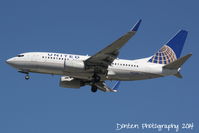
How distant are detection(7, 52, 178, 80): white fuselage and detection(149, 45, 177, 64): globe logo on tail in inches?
64.1

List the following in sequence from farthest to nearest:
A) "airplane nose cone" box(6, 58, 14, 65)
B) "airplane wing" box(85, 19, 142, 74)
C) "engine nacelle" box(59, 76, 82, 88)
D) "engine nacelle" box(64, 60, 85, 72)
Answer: "engine nacelle" box(59, 76, 82, 88) < "airplane nose cone" box(6, 58, 14, 65) < "engine nacelle" box(64, 60, 85, 72) < "airplane wing" box(85, 19, 142, 74)

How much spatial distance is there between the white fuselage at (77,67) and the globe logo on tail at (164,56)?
1.63 m

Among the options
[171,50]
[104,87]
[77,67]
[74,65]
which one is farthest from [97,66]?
[171,50]

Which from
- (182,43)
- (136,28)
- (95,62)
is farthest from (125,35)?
(182,43)

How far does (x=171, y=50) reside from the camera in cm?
5331

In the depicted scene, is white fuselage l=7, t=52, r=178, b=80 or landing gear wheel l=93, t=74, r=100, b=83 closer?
white fuselage l=7, t=52, r=178, b=80

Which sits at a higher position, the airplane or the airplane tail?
the airplane tail

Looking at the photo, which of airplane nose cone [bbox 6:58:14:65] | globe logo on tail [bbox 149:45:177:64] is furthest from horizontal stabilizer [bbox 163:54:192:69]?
airplane nose cone [bbox 6:58:14:65]

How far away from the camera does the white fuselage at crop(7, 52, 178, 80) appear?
4769 cm

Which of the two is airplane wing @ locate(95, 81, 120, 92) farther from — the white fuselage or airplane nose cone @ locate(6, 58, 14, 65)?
airplane nose cone @ locate(6, 58, 14, 65)

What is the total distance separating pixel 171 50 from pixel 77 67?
12.4 meters

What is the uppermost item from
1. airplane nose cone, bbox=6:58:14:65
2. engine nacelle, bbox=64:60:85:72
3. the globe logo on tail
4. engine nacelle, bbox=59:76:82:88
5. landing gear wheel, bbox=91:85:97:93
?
the globe logo on tail

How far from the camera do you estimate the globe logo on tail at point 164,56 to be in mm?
51406

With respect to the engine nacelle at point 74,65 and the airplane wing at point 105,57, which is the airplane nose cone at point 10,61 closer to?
the engine nacelle at point 74,65
